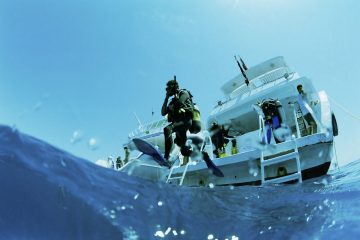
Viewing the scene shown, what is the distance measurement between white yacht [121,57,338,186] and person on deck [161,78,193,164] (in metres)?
1.37

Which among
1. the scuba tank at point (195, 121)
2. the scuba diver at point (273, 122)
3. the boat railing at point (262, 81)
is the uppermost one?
the boat railing at point (262, 81)

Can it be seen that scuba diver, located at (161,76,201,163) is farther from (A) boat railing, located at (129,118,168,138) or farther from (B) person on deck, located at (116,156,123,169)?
(A) boat railing, located at (129,118,168,138)

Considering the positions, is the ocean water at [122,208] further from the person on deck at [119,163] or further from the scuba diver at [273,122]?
the person on deck at [119,163]

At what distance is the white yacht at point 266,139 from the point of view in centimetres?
884

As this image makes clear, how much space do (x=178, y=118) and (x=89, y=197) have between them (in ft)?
11.8

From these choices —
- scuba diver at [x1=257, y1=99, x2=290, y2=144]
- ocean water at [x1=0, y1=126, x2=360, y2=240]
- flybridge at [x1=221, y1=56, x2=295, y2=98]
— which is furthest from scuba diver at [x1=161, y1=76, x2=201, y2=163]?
flybridge at [x1=221, y1=56, x2=295, y2=98]

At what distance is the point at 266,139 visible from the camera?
9422mm

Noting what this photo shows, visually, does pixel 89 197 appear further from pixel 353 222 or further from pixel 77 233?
pixel 353 222

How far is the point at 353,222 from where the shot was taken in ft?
13.8

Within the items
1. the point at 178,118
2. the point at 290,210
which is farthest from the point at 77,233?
the point at 178,118

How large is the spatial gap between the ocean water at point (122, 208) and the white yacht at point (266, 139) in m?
3.01

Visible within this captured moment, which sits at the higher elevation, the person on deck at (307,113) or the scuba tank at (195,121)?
the person on deck at (307,113)

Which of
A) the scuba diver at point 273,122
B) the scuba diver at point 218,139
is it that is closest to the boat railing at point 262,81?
the scuba diver at point 218,139

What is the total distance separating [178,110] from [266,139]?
133 inches
